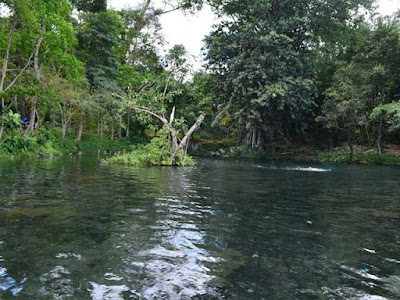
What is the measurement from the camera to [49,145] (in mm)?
24781

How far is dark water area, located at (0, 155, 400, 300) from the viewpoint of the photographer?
119 inches

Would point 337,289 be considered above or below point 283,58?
below

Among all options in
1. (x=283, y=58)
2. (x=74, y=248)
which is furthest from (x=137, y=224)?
(x=283, y=58)

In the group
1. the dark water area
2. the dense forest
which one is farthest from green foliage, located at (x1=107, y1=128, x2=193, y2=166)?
the dark water area

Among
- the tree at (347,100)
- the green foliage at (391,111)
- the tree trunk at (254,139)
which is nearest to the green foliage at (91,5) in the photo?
the tree trunk at (254,139)

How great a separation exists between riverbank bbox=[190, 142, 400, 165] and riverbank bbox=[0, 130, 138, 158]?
983cm

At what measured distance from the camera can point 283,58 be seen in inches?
1145

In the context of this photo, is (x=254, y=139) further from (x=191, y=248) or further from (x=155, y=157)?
(x=191, y=248)

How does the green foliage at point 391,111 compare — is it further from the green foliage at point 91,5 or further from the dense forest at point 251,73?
the green foliage at point 91,5

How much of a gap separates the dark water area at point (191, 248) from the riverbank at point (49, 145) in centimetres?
1140

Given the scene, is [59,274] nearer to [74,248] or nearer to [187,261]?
[74,248]

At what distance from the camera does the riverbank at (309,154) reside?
29.8 metres

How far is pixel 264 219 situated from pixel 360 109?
89.9 feet

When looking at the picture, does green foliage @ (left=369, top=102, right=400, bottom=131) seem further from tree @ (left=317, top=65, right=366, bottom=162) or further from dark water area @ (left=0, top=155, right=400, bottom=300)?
dark water area @ (left=0, top=155, right=400, bottom=300)
